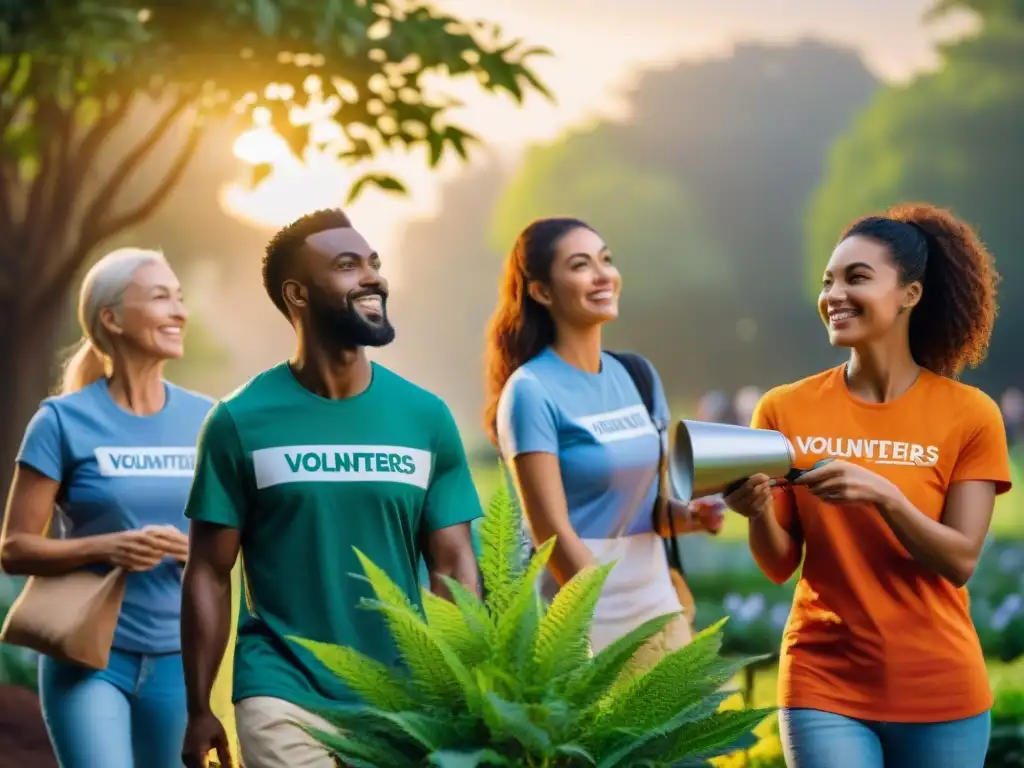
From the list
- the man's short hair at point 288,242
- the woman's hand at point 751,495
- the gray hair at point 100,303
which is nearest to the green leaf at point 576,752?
the woman's hand at point 751,495

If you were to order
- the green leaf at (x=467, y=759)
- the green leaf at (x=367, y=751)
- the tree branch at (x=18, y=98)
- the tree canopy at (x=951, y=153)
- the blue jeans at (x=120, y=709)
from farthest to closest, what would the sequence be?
the tree canopy at (x=951, y=153), the tree branch at (x=18, y=98), the blue jeans at (x=120, y=709), the green leaf at (x=367, y=751), the green leaf at (x=467, y=759)

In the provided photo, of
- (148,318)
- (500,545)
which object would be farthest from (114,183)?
(500,545)

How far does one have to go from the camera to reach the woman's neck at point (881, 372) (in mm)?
4332

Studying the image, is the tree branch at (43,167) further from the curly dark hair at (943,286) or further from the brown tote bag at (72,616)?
the curly dark hair at (943,286)

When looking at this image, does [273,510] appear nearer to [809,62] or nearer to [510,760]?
[510,760]

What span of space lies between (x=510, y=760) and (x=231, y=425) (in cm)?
169

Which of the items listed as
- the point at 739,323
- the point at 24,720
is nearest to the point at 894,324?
the point at 24,720

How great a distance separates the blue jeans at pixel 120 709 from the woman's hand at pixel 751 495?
213cm

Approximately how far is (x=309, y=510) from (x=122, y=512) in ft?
4.85

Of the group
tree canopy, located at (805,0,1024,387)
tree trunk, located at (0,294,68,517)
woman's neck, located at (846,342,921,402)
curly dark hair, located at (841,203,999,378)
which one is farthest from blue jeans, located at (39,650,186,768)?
tree canopy, located at (805,0,1024,387)

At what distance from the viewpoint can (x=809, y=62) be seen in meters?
Result: 19.0

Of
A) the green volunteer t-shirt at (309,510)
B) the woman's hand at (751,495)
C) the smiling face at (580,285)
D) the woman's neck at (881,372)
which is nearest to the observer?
the woman's hand at (751,495)

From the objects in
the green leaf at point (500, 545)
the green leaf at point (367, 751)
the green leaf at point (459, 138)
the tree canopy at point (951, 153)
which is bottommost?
the green leaf at point (367, 751)

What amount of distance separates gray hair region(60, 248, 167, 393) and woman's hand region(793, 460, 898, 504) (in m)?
2.63
